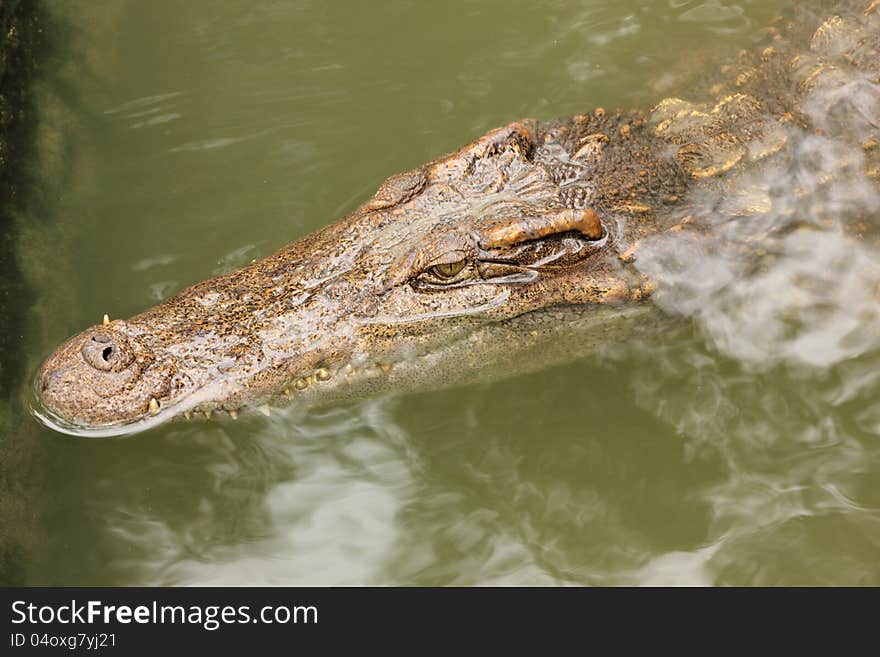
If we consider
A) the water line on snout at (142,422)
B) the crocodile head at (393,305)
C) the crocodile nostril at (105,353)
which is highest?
the crocodile head at (393,305)

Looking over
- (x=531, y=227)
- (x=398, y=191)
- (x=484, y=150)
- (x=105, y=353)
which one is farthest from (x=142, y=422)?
(x=484, y=150)

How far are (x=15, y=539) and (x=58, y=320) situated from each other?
1.29 meters

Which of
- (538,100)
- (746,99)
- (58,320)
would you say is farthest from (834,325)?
(58,320)

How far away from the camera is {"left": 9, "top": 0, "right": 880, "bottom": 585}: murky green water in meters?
3.84

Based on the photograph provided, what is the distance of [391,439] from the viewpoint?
13.8 feet

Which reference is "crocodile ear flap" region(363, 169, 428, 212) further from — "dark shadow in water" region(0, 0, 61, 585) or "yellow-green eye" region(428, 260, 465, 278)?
"dark shadow in water" region(0, 0, 61, 585)

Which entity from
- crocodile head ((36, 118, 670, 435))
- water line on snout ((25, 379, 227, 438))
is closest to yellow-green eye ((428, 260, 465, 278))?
crocodile head ((36, 118, 670, 435))

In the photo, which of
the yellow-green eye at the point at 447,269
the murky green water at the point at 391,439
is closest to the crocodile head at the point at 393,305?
the yellow-green eye at the point at 447,269

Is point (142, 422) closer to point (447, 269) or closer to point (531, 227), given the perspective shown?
point (447, 269)

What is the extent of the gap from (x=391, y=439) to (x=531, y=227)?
52.7 inches

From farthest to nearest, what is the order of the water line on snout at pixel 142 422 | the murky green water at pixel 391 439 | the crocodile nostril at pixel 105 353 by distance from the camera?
the murky green water at pixel 391 439 → the water line on snout at pixel 142 422 → the crocodile nostril at pixel 105 353

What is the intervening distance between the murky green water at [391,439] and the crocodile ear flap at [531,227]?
87 centimetres

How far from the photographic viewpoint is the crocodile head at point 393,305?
11.8 ft

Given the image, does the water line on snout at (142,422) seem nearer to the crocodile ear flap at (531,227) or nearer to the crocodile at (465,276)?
the crocodile at (465,276)
